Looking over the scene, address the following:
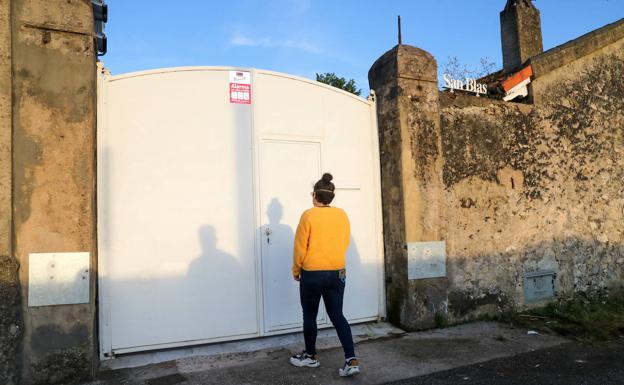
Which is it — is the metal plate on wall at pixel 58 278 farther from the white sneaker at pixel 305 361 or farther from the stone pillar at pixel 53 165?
the white sneaker at pixel 305 361

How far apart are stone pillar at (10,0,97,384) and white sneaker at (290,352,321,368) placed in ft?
5.34

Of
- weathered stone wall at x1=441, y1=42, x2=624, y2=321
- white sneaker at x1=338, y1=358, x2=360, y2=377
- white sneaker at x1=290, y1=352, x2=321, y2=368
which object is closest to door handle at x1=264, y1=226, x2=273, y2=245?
white sneaker at x1=290, y1=352, x2=321, y2=368

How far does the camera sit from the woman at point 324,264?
3.67 meters

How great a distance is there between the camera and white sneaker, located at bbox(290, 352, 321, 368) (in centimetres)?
387

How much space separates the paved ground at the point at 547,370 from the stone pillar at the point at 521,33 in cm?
656

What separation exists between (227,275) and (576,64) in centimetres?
542

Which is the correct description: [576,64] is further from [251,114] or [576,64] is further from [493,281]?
[251,114]

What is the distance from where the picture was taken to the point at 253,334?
454 cm

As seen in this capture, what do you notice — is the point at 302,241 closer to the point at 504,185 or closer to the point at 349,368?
the point at 349,368

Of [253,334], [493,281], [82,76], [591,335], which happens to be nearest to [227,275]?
[253,334]

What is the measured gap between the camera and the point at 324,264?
12.1 ft

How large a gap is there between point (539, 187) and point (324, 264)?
355cm

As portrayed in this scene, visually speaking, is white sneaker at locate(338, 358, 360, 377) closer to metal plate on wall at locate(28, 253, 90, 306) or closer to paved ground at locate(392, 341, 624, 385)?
paved ground at locate(392, 341, 624, 385)

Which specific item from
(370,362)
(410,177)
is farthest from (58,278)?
(410,177)
